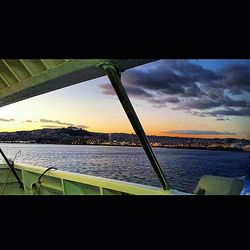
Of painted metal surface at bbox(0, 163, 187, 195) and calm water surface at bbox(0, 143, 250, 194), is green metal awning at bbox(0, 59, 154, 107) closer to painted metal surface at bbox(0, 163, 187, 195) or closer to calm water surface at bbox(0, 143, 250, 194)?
painted metal surface at bbox(0, 163, 187, 195)

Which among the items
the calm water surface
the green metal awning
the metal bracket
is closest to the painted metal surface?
the metal bracket

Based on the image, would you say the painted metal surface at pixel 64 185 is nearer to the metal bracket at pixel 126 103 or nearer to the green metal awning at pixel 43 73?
the metal bracket at pixel 126 103

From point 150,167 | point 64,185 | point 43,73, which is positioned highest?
point 150,167

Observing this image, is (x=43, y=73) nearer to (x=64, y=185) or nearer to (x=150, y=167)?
(x=64, y=185)

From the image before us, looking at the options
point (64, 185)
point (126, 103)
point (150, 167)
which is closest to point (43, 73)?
point (126, 103)

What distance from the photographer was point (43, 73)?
6.73 feet

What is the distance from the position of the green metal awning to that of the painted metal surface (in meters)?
1.14

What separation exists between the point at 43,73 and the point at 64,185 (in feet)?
6.66

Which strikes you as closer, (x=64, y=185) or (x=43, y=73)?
(x=43, y=73)

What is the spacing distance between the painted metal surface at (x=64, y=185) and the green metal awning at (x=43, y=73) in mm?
1143
